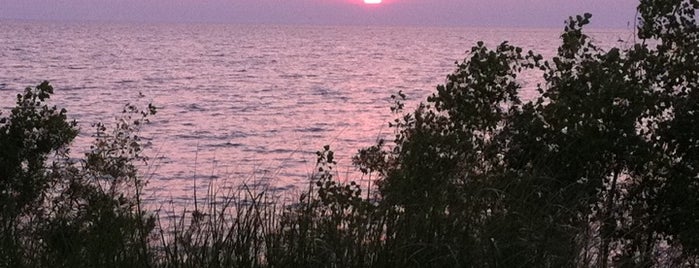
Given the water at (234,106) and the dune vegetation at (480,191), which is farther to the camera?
the water at (234,106)

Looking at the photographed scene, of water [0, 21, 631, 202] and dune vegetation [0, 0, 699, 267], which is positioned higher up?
dune vegetation [0, 0, 699, 267]

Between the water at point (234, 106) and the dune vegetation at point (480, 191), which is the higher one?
the dune vegetation at point (480, 191)

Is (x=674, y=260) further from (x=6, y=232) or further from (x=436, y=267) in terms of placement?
(x=6, y=232)

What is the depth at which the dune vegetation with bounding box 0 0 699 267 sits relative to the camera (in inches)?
233

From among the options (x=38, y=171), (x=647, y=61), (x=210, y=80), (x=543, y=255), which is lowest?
(x=210, y=80)

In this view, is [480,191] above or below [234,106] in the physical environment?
above

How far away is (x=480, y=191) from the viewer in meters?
6.45

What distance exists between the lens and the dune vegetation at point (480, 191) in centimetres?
591

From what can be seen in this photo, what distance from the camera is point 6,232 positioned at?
5.98 meters

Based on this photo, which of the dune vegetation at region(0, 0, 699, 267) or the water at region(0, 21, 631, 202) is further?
the water at region(0, 21, 631, 202)

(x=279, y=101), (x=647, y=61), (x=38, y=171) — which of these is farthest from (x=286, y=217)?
(x=279, y=101)

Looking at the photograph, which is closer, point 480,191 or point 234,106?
point 480,191

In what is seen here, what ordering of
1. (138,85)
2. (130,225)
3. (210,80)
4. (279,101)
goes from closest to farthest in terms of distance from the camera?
(130,225)
(279,101)
(138,85)
(210,80)

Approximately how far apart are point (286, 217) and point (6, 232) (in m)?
2.17
